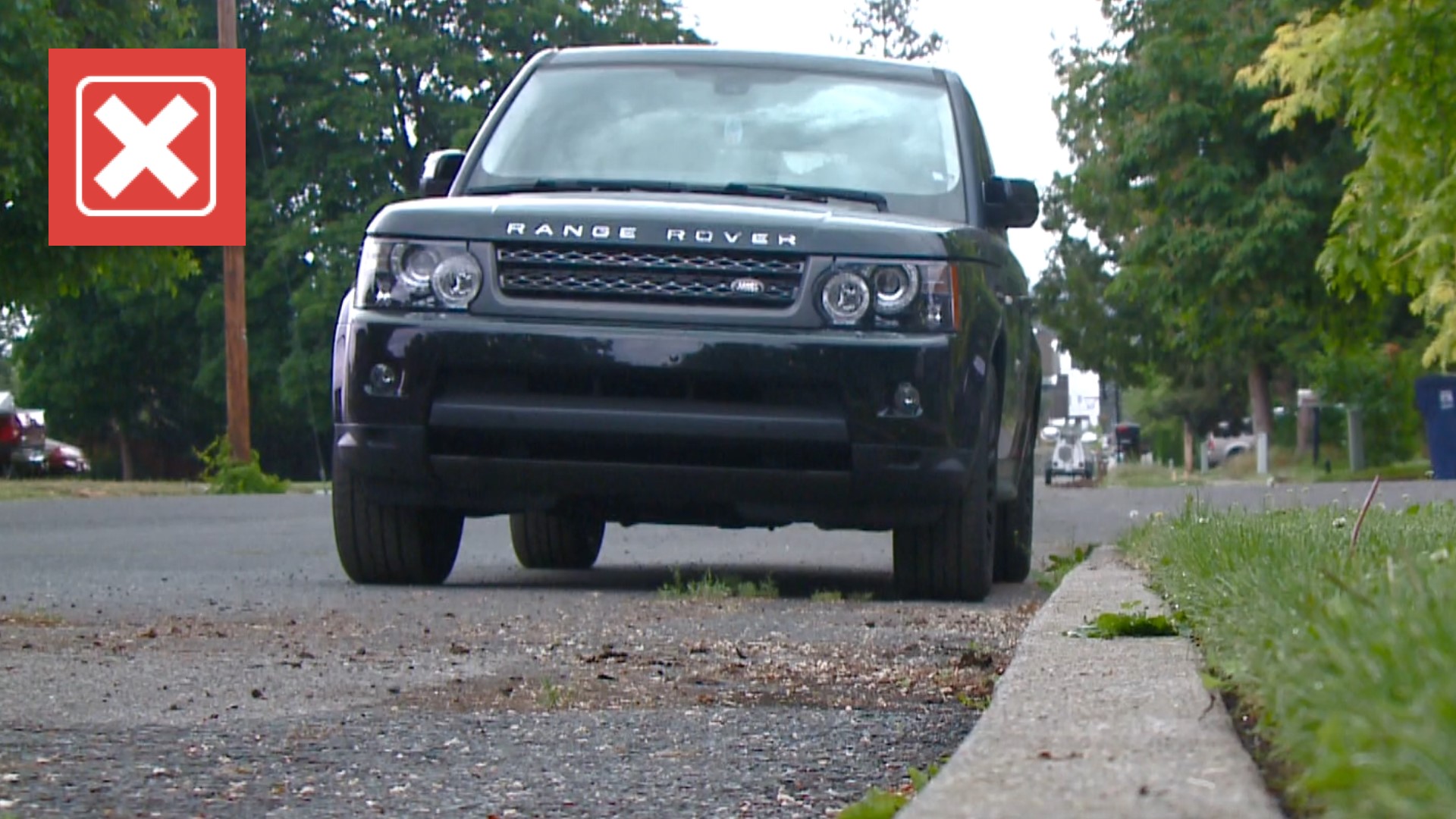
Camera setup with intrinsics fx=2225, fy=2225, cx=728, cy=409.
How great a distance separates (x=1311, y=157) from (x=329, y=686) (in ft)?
115

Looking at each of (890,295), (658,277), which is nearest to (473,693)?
(658,277)

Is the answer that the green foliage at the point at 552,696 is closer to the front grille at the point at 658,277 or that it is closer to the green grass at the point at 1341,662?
the green grass at the point at 1341,662

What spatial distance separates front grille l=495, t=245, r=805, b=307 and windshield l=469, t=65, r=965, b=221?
2.81 ft

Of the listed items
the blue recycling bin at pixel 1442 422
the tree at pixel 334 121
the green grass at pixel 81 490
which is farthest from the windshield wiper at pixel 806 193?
the tree at pixel 334 121

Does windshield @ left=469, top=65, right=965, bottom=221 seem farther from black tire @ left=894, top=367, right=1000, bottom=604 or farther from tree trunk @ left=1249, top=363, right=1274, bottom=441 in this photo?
tree trunk @ left=1249, top=363, right=1274, bottom=441

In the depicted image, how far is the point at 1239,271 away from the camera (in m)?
36.6

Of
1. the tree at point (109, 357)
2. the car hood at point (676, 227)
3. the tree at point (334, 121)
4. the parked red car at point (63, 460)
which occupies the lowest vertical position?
the parked red car at point (63, 460)

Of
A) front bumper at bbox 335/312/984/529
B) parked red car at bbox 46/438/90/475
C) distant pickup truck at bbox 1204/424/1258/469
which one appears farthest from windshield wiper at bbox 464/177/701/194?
distant pickup truck at bbox 1204/424/1258/469

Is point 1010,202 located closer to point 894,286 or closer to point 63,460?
point 894,286

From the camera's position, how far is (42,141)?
755 inches

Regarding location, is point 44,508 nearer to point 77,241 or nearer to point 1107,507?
point 77,241

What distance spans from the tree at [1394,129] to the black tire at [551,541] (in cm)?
906

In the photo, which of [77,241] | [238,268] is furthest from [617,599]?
[238,268]

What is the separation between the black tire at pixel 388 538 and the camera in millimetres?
7207
